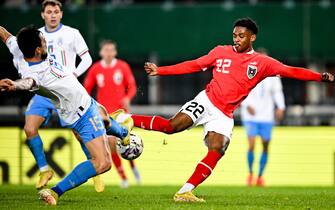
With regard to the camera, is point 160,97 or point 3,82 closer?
point 3,82

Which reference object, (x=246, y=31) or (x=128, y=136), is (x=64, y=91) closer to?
(x=128, y=136)

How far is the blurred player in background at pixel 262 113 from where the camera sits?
61.8ft

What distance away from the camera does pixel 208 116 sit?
1208 cm

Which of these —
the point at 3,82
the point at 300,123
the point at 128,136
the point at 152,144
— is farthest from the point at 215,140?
the point at 300,123

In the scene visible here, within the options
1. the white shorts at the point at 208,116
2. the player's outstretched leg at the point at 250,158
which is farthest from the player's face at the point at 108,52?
the white shorts at the point at 208,116

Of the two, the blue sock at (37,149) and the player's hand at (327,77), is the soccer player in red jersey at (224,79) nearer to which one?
the player's hand at (327,77)

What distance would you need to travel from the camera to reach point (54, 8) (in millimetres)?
13352

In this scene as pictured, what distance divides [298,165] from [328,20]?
9795mm

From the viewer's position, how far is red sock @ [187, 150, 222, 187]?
11539mm


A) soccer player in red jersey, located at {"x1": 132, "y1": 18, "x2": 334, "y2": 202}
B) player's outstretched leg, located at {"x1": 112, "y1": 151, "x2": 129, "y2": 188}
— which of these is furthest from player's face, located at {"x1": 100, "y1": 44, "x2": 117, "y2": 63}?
soccer player in red jersey, located at {"x1": 132, "y1": 18, "x2": 334, "y2": 202}

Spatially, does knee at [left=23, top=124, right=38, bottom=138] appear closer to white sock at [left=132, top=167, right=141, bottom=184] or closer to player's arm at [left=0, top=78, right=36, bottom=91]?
player's arm at [left=0, top=78, right=36, bottom=91]

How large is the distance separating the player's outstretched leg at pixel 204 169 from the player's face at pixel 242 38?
119 cm

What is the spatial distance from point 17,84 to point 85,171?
4.51 ft

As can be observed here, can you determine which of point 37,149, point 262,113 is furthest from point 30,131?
point 262,113
